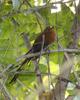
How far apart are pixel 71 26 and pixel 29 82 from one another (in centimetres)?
30

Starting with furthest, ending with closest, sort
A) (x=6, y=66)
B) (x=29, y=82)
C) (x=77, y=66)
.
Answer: (x=77, y=66) < (x=29, y=82) < (x=6, y=66)

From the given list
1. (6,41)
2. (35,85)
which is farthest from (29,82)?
(6,41)

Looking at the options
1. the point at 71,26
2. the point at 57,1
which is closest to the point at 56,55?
the point at 71,26

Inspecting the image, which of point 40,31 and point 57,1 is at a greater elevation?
point 57,1

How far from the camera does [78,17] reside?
1.46 m

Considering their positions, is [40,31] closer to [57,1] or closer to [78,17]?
[78,17]

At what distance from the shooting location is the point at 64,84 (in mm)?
1541

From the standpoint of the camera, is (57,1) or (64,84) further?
(64,84)

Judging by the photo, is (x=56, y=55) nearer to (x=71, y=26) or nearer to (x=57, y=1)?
(x=71, y=26)

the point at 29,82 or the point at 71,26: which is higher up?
the point at 71,26

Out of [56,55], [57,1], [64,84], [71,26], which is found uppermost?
[57,1]

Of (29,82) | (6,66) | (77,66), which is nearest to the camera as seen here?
(6,66)

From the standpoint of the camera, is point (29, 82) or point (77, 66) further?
point (77, 66)

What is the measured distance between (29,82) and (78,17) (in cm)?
35
